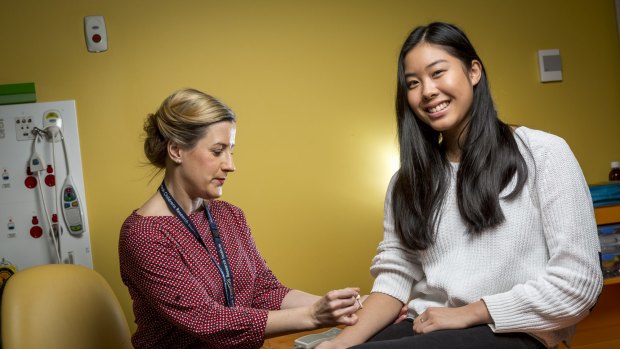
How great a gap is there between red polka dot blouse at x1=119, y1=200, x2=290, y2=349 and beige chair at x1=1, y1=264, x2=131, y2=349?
0.59ft

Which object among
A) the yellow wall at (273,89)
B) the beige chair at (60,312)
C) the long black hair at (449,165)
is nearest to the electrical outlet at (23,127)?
the yellow wall at (273,89)

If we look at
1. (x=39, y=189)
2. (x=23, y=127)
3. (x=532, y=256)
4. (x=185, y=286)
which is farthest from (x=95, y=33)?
(x=532, y=256)

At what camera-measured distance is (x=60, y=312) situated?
1.90 meters

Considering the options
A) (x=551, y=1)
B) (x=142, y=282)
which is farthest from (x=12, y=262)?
(x=551, y=1)

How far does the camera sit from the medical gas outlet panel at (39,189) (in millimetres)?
2754

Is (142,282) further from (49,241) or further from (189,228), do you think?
(49,241)

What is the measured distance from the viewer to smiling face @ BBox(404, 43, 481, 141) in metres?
1.64

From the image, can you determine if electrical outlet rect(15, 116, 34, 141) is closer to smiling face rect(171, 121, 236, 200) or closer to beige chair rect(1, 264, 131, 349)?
beige chair rect(1, 264, 131, 349)

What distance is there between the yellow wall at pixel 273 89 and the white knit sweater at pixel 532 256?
134 cm

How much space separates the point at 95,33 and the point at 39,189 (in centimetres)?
68

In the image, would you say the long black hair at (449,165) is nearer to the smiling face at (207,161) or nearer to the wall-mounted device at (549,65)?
the smiling face at (207,161)

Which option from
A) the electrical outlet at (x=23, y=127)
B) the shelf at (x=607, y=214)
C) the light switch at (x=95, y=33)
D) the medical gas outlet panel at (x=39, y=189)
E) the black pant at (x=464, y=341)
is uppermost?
the light switch at (x=95, y=33)

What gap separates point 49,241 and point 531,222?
2.00 meters

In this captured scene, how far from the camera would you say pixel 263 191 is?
2959 mm
